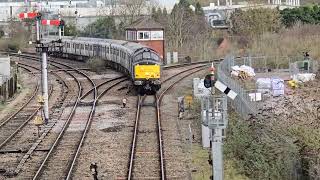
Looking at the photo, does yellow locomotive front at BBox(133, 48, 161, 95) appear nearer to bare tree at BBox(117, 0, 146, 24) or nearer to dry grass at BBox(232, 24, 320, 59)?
dry grass at BBox(232, 24, 320, 59)

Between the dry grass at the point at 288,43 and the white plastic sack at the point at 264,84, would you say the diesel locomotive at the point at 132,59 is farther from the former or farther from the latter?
the dry grass at the point at 288,43

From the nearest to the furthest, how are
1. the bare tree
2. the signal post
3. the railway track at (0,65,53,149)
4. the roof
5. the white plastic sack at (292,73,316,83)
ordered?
the signal post → the railway track at (0,65,53,149) → the white plastic sack at (292,73,316,83) → the roof → the bare tree

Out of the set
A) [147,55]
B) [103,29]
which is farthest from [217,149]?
[103,29]

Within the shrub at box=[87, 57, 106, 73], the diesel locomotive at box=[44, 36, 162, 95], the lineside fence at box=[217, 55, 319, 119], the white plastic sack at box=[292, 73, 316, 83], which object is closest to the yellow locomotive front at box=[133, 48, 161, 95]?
the diesel locomotive at box=[44, 36, 162, 95]

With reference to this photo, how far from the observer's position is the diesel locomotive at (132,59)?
31.1 m

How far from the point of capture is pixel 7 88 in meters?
32.2

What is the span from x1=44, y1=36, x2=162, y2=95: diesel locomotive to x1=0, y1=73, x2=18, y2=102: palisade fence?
285 cm

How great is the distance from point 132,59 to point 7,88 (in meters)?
6.63

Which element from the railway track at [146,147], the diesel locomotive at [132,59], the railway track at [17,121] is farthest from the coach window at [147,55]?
the railway track at [17,121]

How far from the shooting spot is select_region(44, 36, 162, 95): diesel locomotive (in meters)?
31.1

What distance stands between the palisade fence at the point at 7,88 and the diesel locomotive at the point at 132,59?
Result: 2854mm

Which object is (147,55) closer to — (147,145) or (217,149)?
(147,145)

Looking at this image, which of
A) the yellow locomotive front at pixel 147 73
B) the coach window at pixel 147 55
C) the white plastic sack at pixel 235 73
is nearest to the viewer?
the yellow locomotive front at pixel 147 73

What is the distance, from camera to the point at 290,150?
48.9 feet
